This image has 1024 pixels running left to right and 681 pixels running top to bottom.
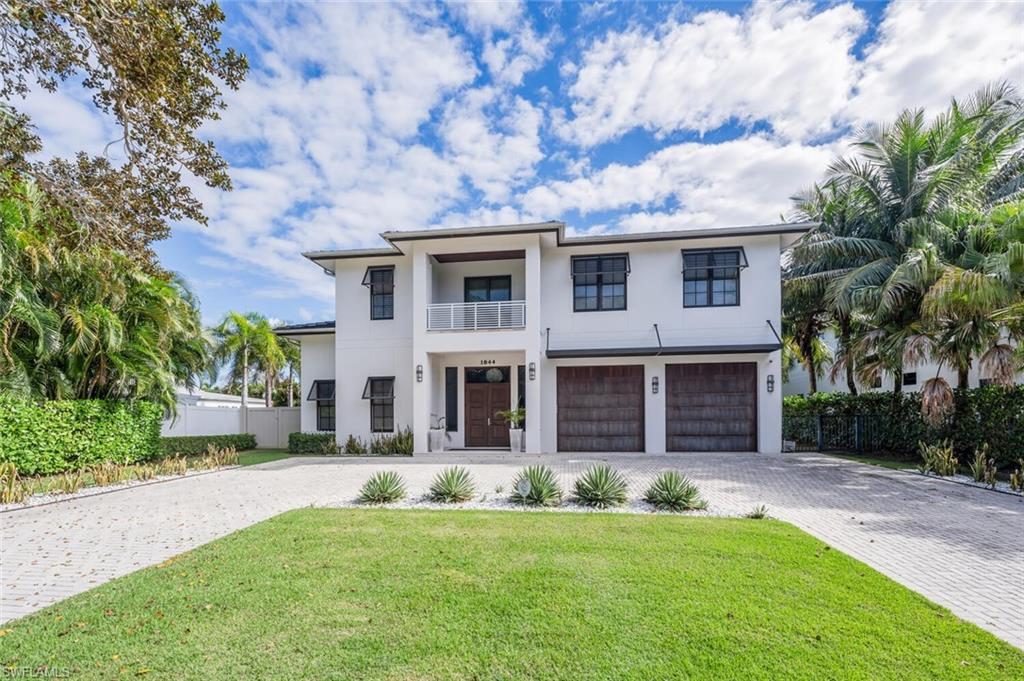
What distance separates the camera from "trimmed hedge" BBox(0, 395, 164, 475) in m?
10.5

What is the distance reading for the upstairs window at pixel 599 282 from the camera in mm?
16766

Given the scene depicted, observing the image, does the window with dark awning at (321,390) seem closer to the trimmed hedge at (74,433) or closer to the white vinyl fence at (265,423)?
the white vinyl fence at (265,423)

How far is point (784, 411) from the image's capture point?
67.5ft

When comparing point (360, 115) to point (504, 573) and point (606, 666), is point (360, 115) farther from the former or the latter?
point (606, 666)

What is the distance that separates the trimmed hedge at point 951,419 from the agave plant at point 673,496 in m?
8.00

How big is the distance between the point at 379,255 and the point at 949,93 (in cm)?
1840

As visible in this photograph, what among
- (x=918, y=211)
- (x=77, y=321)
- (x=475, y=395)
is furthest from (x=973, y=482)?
(x=77, y=321)

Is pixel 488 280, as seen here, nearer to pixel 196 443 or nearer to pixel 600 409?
pixel 600 409

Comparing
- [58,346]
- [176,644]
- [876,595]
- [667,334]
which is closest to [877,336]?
[667,334]

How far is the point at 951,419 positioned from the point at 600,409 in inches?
364

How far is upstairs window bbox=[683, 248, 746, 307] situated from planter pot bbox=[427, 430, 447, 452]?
9.39m

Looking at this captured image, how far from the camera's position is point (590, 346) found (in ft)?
54.6

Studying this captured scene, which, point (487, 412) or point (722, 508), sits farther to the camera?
point (487, 412)

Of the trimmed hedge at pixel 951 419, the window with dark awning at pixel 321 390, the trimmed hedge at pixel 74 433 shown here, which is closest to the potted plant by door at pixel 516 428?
the window with dark awning at pixel 321 390
